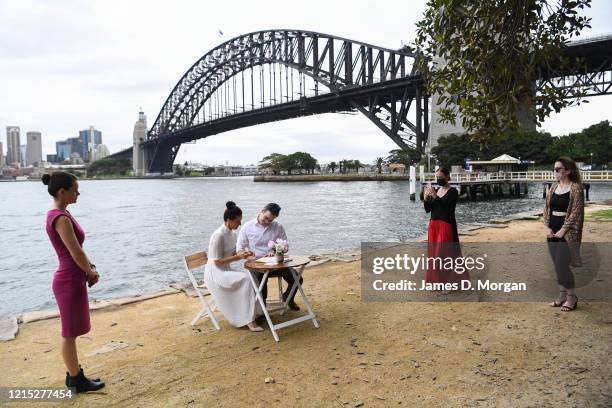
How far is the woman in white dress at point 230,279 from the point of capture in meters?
4.74

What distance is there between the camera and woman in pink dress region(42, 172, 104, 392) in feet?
11.1

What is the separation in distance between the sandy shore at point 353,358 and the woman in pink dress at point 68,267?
524mm

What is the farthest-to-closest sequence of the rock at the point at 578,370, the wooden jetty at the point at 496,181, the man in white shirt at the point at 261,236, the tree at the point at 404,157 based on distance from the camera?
the tree at the point at 404,157 < the wooden jetty at the point at 496,181 < the man in white shirt at the point at 261,236 < the rock at the point at 578,370

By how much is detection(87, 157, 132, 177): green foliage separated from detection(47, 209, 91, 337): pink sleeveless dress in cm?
14223

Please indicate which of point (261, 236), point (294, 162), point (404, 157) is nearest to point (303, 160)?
point (294, 162)

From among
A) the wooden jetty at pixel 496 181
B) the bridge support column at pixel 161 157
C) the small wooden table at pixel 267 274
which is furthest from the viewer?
the bridge support column at pixel 161 157

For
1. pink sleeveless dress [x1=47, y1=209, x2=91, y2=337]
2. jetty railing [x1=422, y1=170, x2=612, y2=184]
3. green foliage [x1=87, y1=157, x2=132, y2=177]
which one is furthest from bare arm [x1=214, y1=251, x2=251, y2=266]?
green foliage [x1=87, y1=157, x2=132, y2=177]

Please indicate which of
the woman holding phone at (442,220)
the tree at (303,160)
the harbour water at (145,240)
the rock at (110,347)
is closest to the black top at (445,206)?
the woman holding phone at (442,220)

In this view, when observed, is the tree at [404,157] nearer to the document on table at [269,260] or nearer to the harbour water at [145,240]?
the harbour water at [145,240]

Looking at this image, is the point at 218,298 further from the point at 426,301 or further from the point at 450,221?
the point at 450,221

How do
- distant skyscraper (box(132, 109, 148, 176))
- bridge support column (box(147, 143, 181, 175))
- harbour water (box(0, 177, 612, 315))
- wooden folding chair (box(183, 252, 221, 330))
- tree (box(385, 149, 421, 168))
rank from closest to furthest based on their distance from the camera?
wooden folding chair (box(183, 252, 221, 330))
harbour water (box(0, 177, 612, 315))
tree (box(385, 149, 421, 168))
bridge support column (box(147, 143, 181, 175))
distant skyscraper (box(132, 109, 148, 176))

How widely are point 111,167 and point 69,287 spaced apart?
478 ft

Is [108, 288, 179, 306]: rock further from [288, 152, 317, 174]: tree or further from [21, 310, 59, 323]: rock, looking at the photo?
[288, 152, 317, 174]: tree

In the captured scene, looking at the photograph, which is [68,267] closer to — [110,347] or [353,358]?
[110,347]
